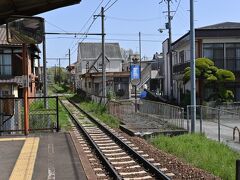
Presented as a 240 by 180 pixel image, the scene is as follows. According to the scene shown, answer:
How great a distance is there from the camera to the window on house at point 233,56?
128ft

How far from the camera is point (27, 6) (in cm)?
1265

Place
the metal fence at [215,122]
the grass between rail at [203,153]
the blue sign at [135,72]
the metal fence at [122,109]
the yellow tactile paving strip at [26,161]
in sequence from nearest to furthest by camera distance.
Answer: the yellow tactile paving strip at [26,161]
the grass between rail at [203,153]
the metal fence at [215,122]
the metal fence at [122,109]
the blue sign at [135,72]

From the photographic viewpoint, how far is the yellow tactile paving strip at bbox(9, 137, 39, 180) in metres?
9.23

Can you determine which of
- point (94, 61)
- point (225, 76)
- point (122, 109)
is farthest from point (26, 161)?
point (94, 61)

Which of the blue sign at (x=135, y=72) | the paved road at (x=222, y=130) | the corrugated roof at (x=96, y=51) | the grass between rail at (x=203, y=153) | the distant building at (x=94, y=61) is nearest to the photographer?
the grass between rail at (x=203, y=153)

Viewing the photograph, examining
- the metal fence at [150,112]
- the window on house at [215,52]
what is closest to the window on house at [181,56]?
the window on house at [215,52]

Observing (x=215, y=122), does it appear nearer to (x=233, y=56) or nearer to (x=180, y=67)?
(x=233, y=56)

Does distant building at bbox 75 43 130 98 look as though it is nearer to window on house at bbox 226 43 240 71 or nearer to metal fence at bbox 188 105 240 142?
window on house at bbox 226 43 240 71

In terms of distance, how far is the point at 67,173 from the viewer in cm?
960

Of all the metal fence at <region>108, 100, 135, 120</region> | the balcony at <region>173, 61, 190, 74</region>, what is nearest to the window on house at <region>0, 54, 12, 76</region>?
the metal fence at <region>108, 100, 135, 120</region>

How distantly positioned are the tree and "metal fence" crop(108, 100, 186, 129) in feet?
17.4

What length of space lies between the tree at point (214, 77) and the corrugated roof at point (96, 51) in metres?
53.4

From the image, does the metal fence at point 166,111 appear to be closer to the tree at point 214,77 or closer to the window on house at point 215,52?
the tree at point 214,77

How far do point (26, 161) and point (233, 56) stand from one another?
3113 cm
